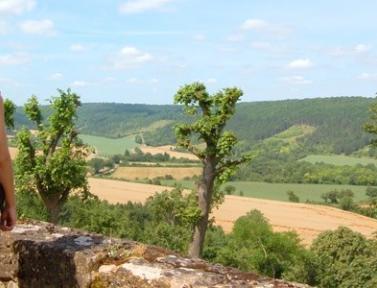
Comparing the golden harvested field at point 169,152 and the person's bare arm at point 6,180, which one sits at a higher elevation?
the person's bare arm at point 6,180

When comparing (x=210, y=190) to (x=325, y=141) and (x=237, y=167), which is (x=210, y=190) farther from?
(x=325, y=141)

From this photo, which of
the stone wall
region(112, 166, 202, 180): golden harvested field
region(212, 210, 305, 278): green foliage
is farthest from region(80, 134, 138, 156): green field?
the stone wall

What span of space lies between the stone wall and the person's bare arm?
2.83 ft

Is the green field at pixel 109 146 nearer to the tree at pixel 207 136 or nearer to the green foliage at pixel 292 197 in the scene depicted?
the green foliage at pixel 292 197

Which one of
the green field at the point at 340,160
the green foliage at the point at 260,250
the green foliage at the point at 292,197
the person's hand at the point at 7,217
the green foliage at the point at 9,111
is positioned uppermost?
the green foliage at the point at 9,111

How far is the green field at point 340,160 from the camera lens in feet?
492

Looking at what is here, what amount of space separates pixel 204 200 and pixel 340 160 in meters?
139

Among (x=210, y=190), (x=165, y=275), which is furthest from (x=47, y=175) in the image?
(x=165, y=275)

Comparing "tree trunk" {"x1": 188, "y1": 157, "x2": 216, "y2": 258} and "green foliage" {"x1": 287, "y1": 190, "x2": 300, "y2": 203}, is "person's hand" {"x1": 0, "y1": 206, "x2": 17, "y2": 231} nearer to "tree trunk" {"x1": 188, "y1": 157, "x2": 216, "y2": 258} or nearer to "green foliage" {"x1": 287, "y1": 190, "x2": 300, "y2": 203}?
"tree trunk" {"x1": 188, "y1": 157, "x2": 216, "y2": 258}

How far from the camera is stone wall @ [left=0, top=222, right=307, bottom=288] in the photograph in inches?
158

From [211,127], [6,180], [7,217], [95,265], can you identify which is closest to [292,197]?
[211,127]

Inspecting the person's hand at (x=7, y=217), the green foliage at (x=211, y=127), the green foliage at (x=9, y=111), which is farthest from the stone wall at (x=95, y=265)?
the green foliage at (x=9, y=111)

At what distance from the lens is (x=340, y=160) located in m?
158

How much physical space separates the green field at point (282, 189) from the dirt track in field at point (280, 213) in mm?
11900
